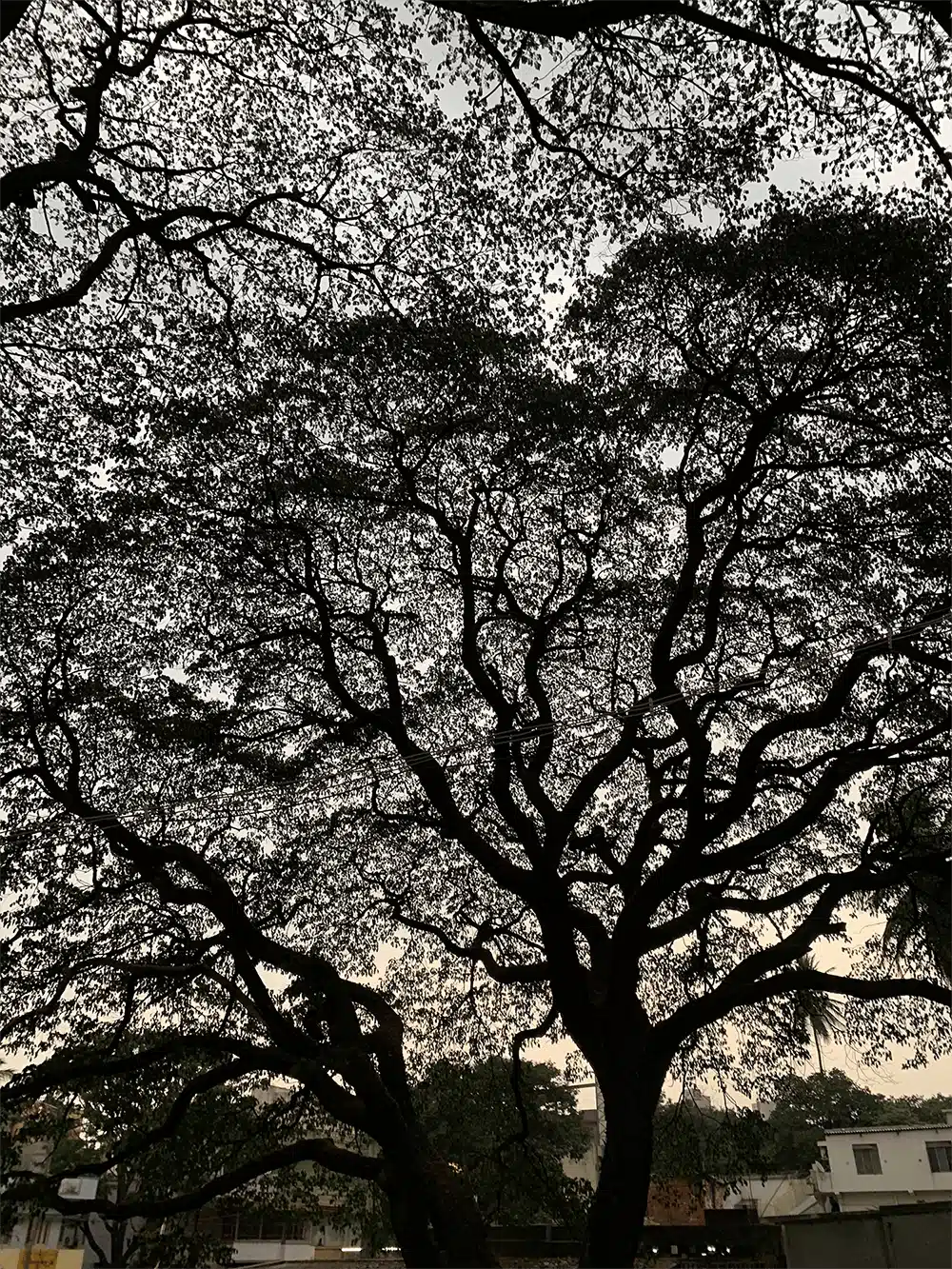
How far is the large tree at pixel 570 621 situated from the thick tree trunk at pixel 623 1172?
31mm

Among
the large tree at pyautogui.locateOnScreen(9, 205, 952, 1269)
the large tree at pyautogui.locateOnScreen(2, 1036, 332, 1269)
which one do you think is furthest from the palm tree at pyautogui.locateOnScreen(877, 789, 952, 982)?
the large tree at pyautogui.locateOnScreen(2, 1036, 332, 1269)

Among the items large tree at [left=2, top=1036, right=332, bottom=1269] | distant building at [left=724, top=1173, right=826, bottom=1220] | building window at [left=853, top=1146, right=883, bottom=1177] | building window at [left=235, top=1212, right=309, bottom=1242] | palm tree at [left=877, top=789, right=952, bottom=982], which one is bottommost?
building window at [left=235, top=1212, right=309, bottom=1242]

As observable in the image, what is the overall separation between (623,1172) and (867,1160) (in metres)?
24.9

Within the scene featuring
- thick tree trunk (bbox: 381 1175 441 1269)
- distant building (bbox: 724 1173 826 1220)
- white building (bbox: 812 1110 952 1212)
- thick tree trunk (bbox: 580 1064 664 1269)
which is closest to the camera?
thick tree trunk (bbox: 580 1064 664 1269)

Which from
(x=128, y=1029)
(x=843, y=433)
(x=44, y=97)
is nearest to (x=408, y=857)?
(x=128, y=1029)

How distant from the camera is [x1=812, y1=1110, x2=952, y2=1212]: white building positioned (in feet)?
86.9

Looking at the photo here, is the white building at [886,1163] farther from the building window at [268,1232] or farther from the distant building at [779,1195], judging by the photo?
the building window at [268,1232]

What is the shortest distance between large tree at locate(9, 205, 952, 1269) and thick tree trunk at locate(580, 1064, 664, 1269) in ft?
0.10

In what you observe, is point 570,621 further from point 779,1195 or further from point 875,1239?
point 779,1195

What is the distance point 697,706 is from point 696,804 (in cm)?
114

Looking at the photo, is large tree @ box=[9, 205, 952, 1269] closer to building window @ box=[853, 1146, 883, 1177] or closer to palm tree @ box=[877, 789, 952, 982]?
palm tree @ box=[877, 789, 952, 982]

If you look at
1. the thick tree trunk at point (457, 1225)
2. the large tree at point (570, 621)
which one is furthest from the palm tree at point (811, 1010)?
the thick tree trunk at point (457, 1225)

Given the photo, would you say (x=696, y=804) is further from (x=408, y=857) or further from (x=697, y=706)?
(x=408, y=857)

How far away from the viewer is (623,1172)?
26.1 ft
